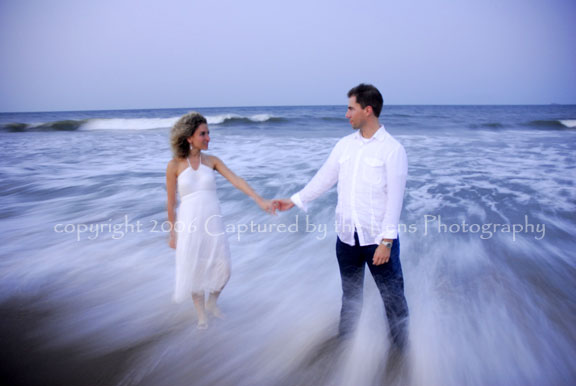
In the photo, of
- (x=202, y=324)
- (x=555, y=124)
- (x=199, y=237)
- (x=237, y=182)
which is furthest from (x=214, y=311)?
(x=555, y=124)

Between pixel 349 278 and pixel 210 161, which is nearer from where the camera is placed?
pixel 349 278

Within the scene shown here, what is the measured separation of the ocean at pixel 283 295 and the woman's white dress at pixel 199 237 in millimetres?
574

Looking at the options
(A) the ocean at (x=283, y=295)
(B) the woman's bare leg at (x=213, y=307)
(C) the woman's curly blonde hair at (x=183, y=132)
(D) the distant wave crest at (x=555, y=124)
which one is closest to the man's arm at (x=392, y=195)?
(A) the ocean at (x=283, y=295)

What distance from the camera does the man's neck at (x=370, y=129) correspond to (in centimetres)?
229

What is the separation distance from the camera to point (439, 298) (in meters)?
Answer: 3.74

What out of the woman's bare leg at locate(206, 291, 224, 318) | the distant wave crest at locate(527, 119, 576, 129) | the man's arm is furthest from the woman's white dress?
the distant wave crest at locate(527, 119, 576, 129)

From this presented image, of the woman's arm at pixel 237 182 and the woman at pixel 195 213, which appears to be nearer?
the woman at pixel 195 213

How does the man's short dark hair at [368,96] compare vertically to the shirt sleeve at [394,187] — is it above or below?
above

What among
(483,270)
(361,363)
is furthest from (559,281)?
(361,363)

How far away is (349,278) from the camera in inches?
105

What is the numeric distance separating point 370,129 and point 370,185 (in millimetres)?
371

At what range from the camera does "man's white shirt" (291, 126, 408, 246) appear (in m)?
2.23

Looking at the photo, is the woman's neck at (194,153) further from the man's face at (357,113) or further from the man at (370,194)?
the man's face at (357,113)

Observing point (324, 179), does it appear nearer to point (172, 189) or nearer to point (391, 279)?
point (391, 279)
